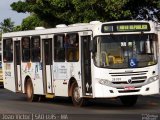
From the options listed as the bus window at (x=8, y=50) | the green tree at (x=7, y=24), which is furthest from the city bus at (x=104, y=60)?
the green tree at (x=7, y=24)

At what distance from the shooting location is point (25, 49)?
2592 cm

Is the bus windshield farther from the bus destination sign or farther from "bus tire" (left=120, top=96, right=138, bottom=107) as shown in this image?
"bus tire" (left=120, top=96, right=138, bottom=107)

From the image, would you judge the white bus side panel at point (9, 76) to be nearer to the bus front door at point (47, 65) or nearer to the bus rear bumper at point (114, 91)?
the bus front door at point (47, 65)

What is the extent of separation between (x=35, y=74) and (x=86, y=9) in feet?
26.3

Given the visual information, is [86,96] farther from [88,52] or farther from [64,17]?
[64,17]

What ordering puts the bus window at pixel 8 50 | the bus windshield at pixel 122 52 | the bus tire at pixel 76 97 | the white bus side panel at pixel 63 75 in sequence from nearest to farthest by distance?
1. the bus windshield at pixel 122 52
2. the bus tire at pixel 76 97
3. the white bus side panel at pixel 63 75
4. the bus window at pixel 8 50

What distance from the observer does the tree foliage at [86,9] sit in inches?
1230

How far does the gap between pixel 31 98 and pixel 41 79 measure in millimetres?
1574

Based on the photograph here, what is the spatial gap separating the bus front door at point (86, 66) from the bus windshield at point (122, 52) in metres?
0.54

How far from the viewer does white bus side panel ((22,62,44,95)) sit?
2467cm

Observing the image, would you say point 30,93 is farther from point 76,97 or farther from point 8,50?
point 76,97

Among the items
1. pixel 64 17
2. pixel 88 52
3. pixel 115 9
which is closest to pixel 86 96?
pixel 88 52

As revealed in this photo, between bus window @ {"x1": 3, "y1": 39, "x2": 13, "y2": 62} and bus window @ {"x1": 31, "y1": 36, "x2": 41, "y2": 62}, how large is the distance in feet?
7.44

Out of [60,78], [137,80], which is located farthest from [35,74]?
[137,80]
